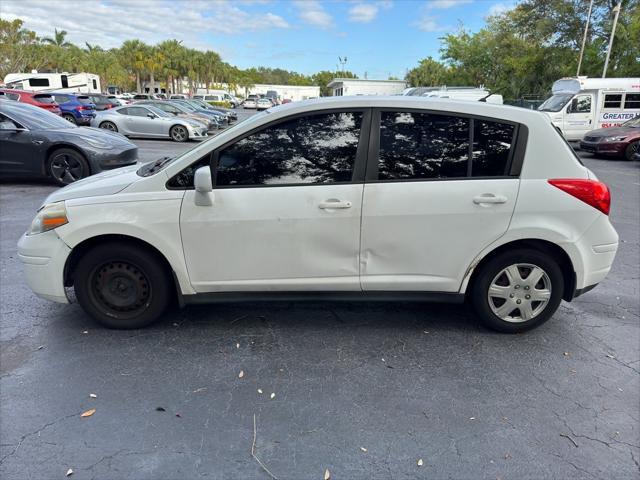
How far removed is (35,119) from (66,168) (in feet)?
3.95

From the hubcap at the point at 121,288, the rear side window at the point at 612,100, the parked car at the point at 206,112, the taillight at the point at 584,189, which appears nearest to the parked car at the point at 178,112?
the parked car at the point at 206,112

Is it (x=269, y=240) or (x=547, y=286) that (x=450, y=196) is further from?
(x=269, y=240)

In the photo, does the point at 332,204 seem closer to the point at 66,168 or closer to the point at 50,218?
the point at 50,218

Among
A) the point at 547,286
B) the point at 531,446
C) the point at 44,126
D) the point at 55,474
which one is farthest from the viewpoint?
the point at 44,126

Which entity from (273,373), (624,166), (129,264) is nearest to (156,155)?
(129,264)

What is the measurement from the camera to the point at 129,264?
340 centimetres

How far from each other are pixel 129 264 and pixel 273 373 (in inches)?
54.4

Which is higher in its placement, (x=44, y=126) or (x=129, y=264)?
(x=44, y=126)

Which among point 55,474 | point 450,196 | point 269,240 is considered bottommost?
point 55,474

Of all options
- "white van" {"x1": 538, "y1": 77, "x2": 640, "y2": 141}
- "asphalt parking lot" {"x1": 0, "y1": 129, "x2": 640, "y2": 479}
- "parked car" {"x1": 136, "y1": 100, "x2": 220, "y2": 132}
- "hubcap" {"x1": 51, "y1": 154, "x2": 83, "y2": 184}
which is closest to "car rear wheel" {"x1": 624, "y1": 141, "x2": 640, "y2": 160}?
"white van" {"x1": 538, "y1": 77, "x2": 640, "y2": 141}

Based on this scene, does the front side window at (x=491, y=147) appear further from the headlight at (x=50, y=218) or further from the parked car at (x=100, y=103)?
the parked car at (x=100, y=103)

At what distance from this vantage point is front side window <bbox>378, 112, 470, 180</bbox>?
3287 millimetres

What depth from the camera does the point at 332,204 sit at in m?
3.21

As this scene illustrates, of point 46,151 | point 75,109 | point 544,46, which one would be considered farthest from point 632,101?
point 75,109
